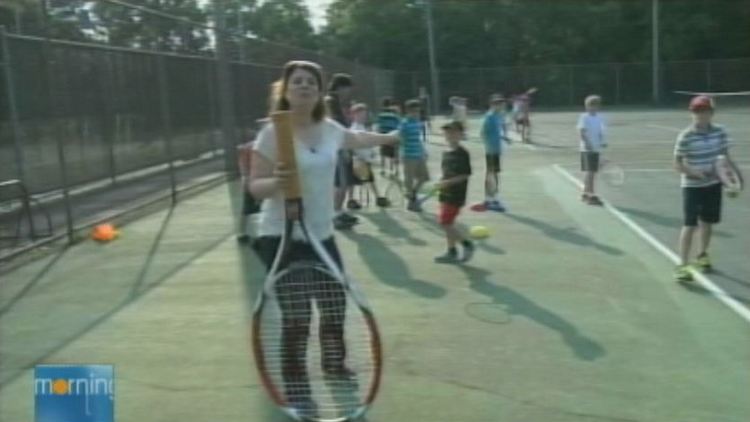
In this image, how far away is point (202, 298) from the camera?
25.5ft

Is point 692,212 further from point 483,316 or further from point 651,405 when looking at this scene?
point 651,405

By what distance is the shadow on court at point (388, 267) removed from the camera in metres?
7.89

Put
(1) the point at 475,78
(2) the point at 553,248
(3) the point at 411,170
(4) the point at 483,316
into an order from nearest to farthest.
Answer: (4) the point at 483,316 < (2) the point at 553,248 < (3) the point at 411,170 < (1) the point at 475,78

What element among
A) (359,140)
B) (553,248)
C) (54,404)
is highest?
(359,140)

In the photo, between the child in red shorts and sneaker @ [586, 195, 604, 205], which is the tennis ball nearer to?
the child in red shorts

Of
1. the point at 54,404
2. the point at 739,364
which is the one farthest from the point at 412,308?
the point at 54,404

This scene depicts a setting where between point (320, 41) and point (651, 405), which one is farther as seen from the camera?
point (320, 41)

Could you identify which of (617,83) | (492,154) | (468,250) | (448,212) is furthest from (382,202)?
(617,83)

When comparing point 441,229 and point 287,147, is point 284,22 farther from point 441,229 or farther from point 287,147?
point 287,147

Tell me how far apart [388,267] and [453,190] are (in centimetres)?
112

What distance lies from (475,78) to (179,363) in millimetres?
53944

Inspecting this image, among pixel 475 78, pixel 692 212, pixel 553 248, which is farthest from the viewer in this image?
pixel 475 78

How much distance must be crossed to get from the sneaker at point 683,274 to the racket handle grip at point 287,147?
4487mm

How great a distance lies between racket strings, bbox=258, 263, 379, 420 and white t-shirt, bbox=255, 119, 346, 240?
0.30 metres
